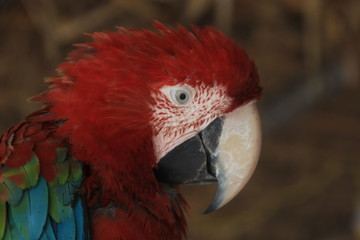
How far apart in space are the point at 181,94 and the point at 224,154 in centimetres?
18

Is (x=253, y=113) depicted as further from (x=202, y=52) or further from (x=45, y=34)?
(x=45, y=34)

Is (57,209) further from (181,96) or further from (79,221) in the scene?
(181,96)

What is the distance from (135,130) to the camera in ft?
5.16

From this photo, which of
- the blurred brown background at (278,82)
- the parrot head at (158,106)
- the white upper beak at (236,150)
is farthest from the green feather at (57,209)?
the blurred brown background at (278,82)

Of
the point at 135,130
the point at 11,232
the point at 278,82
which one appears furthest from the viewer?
the point at 278,82

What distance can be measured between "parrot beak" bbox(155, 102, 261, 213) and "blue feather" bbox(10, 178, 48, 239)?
33 cm

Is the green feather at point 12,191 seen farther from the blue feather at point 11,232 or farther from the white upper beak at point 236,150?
the white upper beak at point 236,150

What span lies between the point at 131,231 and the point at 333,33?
1.93 metres

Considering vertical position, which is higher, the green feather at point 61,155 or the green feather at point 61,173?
the green feather at point 61,155

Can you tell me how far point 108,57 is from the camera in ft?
5.13

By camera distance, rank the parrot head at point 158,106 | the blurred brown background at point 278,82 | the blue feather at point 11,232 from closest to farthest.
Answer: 1. the blue feather at point 11,232
2. the parrot head at point 158,106
3. the blurred brown background at point 278,82

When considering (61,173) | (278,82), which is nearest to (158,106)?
(61,173)

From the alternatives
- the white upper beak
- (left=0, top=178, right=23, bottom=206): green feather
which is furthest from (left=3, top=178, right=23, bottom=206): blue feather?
the white upper beak

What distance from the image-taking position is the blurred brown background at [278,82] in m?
2.86
